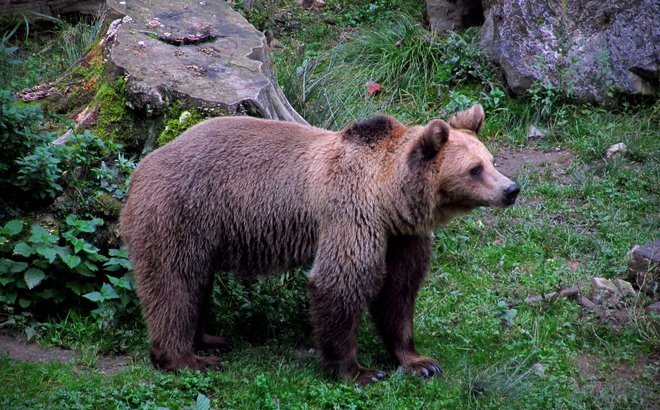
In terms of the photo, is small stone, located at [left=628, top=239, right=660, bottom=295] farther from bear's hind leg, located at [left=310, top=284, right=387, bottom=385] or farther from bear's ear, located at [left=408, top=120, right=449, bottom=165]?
bear's hind leg, located at [left=310, top=284, right=387, bottom=385]

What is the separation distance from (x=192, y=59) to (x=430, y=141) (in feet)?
10.7

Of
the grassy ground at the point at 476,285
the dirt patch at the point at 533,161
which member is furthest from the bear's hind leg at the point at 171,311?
the dirt patch at the point at 533,161

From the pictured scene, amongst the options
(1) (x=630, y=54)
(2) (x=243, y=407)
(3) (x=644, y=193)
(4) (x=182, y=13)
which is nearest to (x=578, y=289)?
(3) (x=644, y=193)

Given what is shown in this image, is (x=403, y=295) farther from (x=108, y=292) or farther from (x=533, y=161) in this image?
(x=533, y=161)

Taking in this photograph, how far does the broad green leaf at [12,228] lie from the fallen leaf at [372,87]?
207 inches

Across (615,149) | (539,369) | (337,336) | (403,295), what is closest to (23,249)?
(337,336)

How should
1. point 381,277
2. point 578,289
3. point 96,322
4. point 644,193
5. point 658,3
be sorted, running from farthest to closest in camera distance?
point 658,3
point 644,193
point 578,289
point 96,322
point 381,277

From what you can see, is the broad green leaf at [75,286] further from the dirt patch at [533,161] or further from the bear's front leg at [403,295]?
the dirt patch at [533,161]

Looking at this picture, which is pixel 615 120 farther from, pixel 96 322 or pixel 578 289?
pixel 96 322

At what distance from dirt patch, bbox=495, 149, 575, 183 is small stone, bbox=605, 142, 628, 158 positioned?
1.33ft

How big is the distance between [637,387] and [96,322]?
4.35m

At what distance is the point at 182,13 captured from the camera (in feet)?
30.4

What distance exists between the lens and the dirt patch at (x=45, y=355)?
6430mm

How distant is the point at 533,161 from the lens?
1001cm
